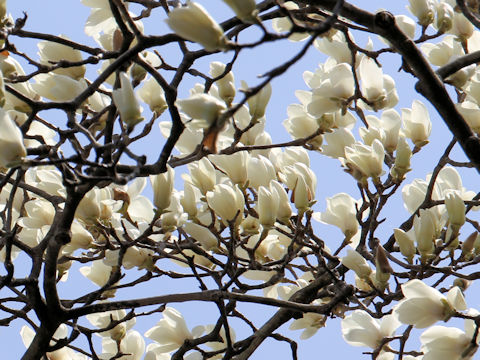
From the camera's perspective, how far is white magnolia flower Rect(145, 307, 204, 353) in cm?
181

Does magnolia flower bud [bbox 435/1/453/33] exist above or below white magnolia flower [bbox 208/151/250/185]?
above

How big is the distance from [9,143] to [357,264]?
0.75 metres

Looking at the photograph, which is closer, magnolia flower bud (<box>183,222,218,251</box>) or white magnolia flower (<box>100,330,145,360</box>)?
magnolia flower bud (<box>183,222,218,251</box>)

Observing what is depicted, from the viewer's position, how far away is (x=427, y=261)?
1581mm

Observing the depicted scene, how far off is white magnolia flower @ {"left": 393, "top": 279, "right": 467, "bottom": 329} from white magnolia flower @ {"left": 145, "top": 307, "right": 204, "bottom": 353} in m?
0.56

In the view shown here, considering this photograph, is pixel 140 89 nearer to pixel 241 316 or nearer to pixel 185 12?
pixel 241 316

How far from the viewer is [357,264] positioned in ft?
5.30

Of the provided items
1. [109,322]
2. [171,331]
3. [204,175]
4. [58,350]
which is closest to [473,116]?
[204,175]

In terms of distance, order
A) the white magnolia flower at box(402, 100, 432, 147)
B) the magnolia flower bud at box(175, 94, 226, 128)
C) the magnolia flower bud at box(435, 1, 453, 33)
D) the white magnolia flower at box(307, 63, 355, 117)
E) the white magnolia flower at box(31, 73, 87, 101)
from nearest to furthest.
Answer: the magnolia flower bud at box(175, 94, 226, 128) < the white magnolia flower at box(31, 73, 87, 101) < the white magnolia flower at box(307, 63, 355, 117) < the white magnolia flower at box(402, 100, 432, 147) < the magnolia flower bud at box(435, 1, 453, 33)

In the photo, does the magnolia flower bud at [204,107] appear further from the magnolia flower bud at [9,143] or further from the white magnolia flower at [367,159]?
the white magnolia flower at [367,159]

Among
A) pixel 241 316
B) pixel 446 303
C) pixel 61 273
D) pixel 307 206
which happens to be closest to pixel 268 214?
pixel 307 206

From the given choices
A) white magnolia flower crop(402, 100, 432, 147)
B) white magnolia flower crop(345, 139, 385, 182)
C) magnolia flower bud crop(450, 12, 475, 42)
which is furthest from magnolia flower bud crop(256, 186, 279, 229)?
magnolia flower bud crop(450, 12, 475, 42)

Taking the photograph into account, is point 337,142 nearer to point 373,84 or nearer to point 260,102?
point 373,84

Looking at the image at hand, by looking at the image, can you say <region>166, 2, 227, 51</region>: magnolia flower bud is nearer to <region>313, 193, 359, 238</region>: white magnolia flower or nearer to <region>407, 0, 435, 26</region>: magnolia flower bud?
<region>313, 193, 359, 238</region>: white magnolia flower
